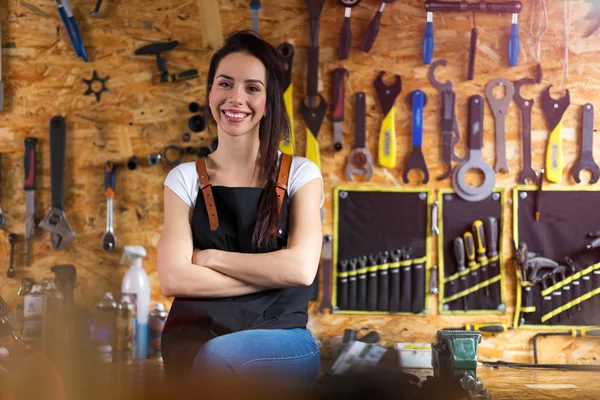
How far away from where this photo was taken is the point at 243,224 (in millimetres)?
1506

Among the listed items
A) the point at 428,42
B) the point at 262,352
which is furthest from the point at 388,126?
the point at 262,352

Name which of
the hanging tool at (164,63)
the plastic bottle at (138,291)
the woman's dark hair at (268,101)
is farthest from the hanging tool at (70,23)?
the woman's dark hair at (268,101)

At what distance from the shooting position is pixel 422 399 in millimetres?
391

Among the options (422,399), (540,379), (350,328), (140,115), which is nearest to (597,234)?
(540,379)

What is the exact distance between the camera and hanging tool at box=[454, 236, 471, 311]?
2613 millimetres

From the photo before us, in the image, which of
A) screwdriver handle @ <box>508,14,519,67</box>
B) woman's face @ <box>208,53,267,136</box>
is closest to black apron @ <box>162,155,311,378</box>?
woman's face @ <box>208,53,267,136</box>

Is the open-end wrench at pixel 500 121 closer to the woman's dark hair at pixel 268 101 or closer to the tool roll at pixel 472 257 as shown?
the tool roll at pixel 472 257

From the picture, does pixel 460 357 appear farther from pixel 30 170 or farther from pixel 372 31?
pixel 30 170

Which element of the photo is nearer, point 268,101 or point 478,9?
point 268,101

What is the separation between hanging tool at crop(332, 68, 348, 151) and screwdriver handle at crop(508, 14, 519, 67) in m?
0.69

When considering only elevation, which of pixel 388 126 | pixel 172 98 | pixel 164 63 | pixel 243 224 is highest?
pixel 164 63

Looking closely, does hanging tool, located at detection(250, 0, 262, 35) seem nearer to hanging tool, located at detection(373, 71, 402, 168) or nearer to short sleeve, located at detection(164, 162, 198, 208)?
hanging tool, located at detection(373, 71, 402, 168)

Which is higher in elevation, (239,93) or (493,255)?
(239,93)

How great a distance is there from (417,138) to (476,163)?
272 millimetres
